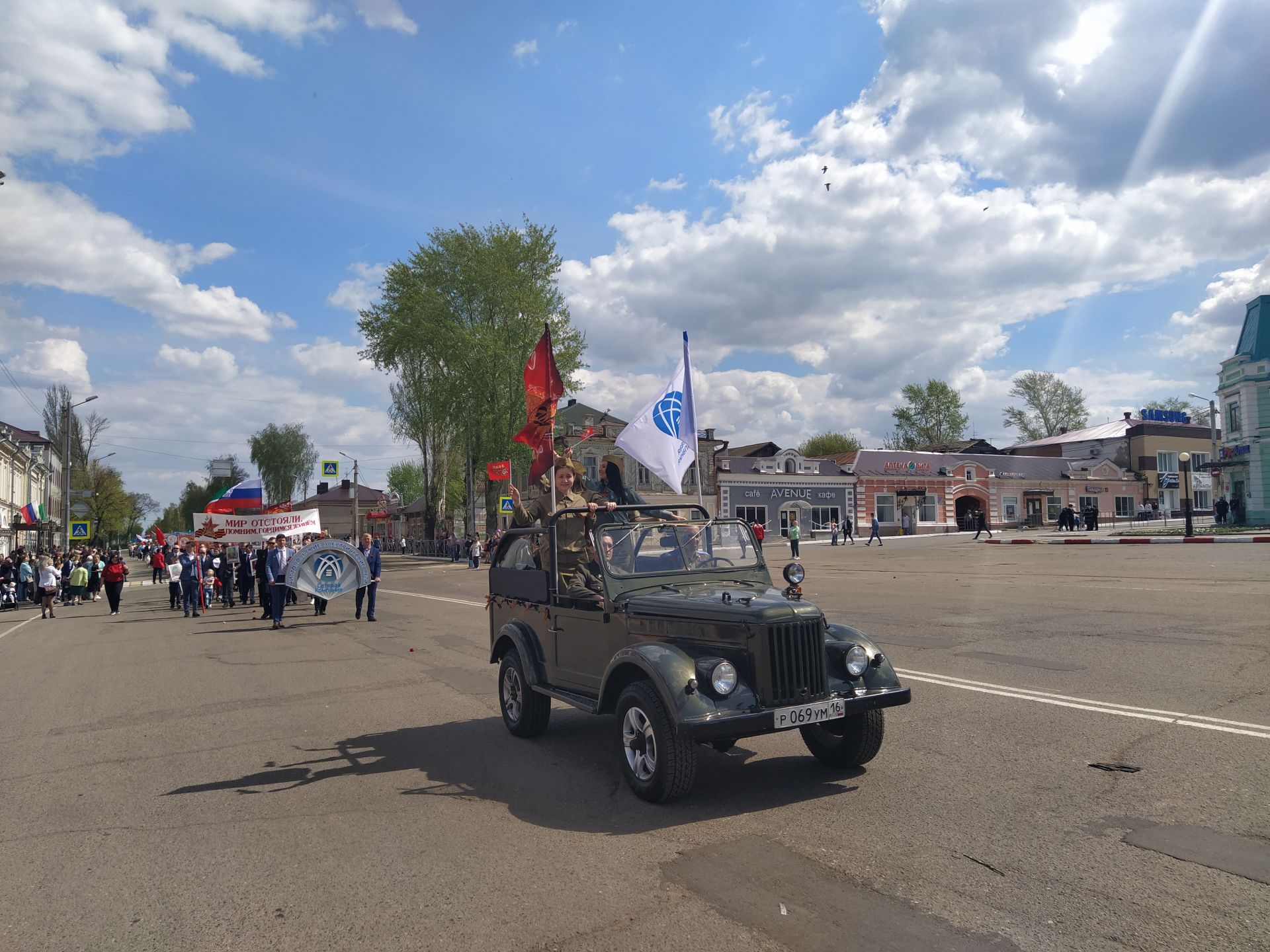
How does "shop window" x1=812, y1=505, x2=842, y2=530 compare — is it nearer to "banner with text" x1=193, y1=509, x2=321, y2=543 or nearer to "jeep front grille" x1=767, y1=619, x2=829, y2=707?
"banner with text" x1=193, y1=509, x2=321, y2=543

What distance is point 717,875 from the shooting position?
415cm

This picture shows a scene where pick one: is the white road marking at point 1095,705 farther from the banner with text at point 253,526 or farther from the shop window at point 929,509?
the shop window at point 929,509

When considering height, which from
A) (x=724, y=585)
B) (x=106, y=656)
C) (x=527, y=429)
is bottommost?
(x=106, y=656)

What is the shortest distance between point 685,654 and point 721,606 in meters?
0.37

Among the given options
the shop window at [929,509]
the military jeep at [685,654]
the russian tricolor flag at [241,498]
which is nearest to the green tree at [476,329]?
the russian tricolor flag at [241,498]

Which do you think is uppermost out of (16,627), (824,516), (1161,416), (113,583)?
(1161,416)

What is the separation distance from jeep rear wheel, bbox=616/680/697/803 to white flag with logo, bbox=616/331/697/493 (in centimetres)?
464

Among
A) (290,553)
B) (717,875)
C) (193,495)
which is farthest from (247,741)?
(193,495)

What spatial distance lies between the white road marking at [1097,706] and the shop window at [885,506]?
5632 cm

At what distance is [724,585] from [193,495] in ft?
465

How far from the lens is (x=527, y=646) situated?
23.2 feet

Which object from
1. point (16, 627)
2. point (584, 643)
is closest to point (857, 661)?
point (584, 643)

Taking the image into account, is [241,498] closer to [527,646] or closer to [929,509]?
[527,646]

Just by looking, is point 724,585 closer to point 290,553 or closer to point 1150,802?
point 1150,802
